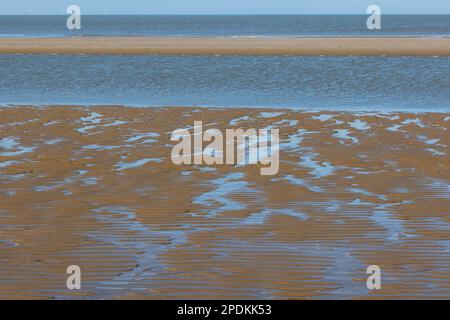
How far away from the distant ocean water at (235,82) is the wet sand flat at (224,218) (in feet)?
24.7

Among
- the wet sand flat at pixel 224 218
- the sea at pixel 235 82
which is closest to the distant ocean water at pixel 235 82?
the sea at pixel 235 82

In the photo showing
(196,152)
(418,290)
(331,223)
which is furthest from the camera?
(196,152)

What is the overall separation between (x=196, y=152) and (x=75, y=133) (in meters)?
3.36

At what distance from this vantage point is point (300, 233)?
28.2 feet

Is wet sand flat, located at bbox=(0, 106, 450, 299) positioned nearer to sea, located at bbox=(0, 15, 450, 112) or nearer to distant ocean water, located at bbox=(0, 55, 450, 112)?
sea, located at bbox=(0, 15, 450, 112)

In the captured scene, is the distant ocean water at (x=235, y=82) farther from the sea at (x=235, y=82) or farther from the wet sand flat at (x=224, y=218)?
the wet sand flat at (x=224, y=218)

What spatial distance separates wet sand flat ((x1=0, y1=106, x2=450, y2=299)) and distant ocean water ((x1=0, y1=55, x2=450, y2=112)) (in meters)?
7.54

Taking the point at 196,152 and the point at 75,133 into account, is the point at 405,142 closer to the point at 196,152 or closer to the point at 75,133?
the point at 196,152

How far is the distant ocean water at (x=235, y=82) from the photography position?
931 inches

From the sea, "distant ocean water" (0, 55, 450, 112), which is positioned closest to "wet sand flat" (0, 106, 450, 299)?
the sea

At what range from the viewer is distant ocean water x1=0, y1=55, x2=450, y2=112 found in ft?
77.6

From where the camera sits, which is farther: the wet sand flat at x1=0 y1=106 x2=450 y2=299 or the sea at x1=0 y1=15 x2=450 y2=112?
the sea at x1=0 y1=15 x2=450 y2=112

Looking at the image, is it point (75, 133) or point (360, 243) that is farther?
point (75, 133)

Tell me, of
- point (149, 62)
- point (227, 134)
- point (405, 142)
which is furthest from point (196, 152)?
point (149, 62)
